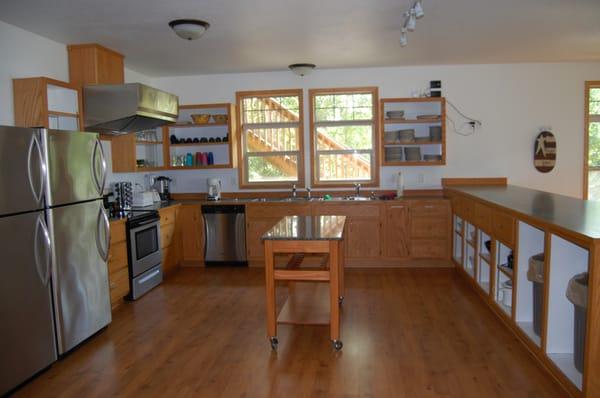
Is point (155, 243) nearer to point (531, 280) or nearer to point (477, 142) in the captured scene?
point (531, 280)

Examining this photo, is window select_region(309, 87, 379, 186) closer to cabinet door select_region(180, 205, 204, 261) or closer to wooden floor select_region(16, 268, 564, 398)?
cabinet door select_region(180, 205, 204, 261)

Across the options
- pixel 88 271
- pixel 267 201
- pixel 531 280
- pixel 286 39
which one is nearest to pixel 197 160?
pixel 267 201

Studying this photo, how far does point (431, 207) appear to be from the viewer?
545 cm

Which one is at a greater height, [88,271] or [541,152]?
[541,152]

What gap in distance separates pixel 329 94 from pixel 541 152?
9.67 ft

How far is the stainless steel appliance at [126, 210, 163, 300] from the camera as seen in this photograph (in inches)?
176

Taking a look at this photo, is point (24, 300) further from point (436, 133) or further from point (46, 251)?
point (436, 133)

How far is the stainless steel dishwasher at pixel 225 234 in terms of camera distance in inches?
226

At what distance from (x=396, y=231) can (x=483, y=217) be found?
1559 millimetres

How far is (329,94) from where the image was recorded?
6113 mm

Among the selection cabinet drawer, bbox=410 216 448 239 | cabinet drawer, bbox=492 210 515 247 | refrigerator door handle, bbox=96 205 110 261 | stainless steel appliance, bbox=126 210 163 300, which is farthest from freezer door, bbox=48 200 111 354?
cabinet drawer, bbox=410 216 448 239

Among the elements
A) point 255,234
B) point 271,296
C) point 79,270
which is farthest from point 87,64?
point 271,296

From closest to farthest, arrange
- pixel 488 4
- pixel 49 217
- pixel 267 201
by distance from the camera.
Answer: pixel 49 217
pixel 488 4
pixel 267 201

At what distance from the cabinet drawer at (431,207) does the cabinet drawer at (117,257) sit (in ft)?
11.2
